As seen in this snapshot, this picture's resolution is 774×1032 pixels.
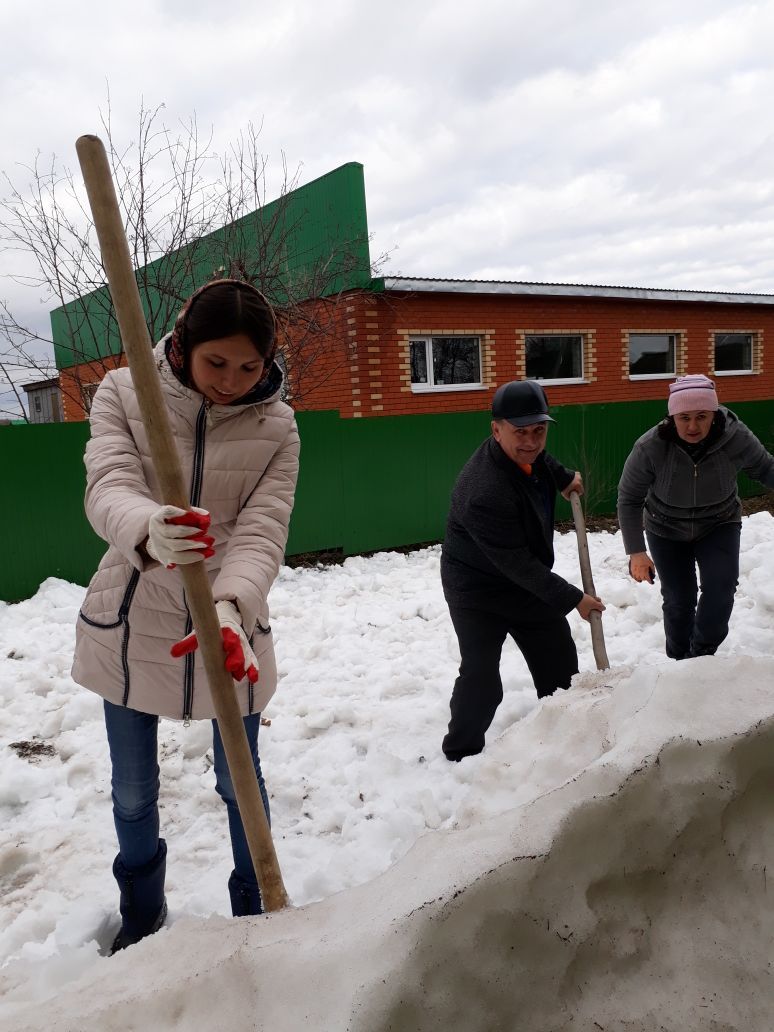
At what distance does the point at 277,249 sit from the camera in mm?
9117

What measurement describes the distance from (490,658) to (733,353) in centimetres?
1728

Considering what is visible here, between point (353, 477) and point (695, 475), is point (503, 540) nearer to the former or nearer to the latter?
point (695, 475)

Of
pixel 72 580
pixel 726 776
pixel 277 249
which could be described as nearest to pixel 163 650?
pixel 726 776

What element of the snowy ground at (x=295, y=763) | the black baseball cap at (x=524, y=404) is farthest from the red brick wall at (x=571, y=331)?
the black baseball cap at (x=524, y=404)

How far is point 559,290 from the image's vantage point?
1408cm

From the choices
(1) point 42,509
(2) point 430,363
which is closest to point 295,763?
(1) point 42,509

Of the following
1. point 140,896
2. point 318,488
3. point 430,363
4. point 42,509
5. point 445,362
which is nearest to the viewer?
point 140,896

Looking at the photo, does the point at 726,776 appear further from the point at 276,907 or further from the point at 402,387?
the point at 402,387

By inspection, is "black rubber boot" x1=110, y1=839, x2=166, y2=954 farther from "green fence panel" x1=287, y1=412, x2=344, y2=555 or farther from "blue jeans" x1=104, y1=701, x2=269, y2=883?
"green fence panel" x1=287, y1=412, x2=344, y2=555

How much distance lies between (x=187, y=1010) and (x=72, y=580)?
6.56 metres

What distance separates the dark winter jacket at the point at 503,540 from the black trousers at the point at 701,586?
117cm

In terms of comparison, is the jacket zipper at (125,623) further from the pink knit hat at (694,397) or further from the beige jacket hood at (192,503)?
the pink knit hat at (694,397)

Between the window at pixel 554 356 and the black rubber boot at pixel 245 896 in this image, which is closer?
the black rubber boot at pixel 245 896

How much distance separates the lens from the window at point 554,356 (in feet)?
47.8
